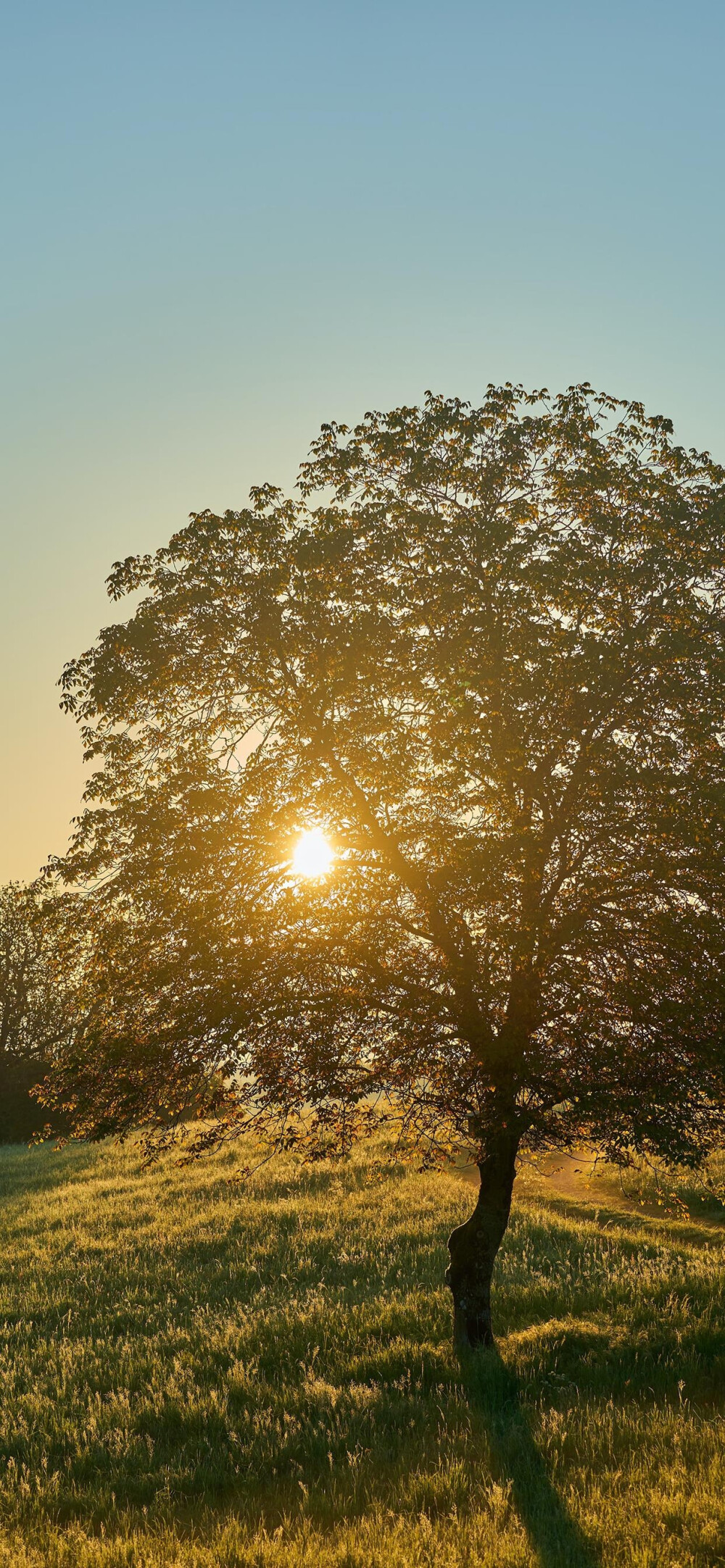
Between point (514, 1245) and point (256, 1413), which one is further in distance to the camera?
point (514, 1245)

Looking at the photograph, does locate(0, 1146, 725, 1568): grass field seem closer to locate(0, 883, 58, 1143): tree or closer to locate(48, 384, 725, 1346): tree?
locate(48, 384, 725, 1346): tree

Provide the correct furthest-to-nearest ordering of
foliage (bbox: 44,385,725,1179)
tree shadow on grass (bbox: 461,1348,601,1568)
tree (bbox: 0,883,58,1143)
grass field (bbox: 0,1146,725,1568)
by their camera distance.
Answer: tree (bbox: 0,883,58,1143), foliage (bbox: 44,385,725,1179), grass field (bbox: 0,1146,725,1568), tree shadow on grass (bbox: 461,1348,601,1568)

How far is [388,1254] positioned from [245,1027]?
9634mm

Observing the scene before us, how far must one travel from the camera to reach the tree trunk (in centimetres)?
1314

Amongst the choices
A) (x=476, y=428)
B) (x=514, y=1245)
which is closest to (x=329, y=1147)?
(x=514, y=1245)

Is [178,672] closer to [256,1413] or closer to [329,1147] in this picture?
[329,1147]

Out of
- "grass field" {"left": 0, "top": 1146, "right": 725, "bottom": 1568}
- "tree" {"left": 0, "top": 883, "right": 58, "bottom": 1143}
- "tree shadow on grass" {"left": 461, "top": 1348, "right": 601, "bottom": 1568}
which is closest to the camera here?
"tree shadow on grass" {"left": 461, "top": 1348, "right": 601, "bottom": 1568}

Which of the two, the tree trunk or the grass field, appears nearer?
the grass field

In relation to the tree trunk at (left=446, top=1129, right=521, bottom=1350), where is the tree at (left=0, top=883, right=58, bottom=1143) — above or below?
above

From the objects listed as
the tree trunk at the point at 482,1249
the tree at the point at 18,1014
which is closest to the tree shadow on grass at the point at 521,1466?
the tree trunk at the point at 482,1249

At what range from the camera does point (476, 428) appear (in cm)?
1416

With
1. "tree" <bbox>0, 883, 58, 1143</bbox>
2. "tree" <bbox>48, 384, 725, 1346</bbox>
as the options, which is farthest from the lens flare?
→ "tree" <bbox>0, 883, 58, 1143</bbox>

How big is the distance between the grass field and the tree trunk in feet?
1.61

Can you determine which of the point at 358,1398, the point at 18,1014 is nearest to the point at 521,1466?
the point at 358,1398
